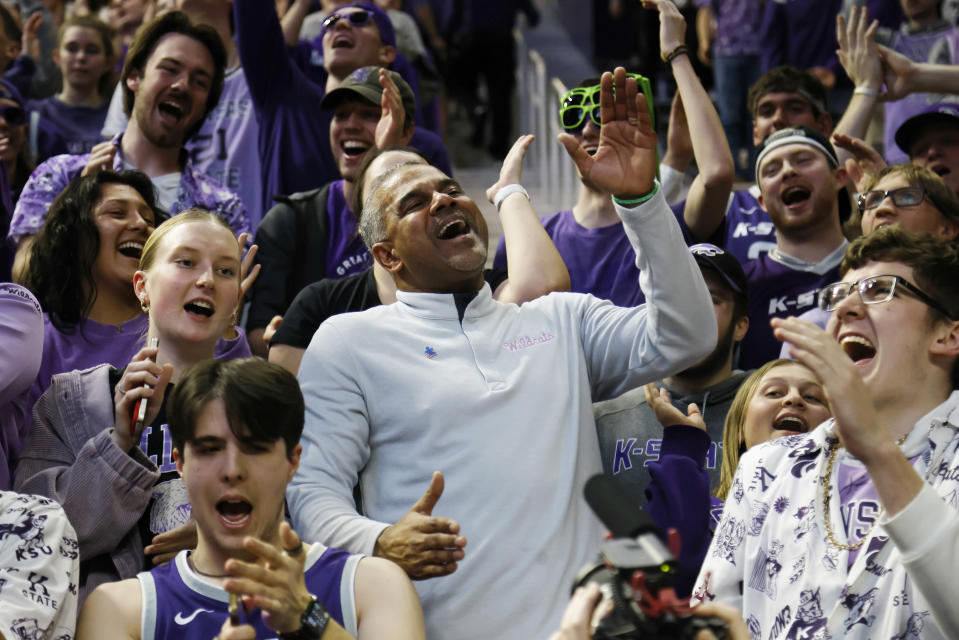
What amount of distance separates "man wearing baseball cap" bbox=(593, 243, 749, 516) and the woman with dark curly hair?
1.15 m

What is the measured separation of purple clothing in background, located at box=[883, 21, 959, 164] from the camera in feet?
22.9

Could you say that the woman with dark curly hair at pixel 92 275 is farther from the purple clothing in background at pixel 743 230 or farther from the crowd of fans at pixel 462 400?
the purple clothing in background at pixel 743 230

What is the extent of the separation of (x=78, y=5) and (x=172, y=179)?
4400mm

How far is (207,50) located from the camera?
537cm

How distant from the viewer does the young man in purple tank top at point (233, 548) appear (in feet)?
9.24

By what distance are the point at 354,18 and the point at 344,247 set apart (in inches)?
59.6

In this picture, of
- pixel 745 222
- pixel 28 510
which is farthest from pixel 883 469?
pixel 745 222

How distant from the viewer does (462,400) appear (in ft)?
10.7

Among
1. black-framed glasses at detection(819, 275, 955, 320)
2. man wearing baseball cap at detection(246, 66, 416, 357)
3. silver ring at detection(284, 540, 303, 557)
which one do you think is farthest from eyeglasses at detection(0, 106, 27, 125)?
black-framed glasses at detection(819, 275, 955, 320)

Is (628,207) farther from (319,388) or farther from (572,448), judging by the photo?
(319,388)

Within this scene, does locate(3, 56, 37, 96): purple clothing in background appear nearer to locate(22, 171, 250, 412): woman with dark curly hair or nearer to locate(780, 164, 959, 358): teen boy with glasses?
locate(22, 171, 250, 412): woman with dark curly hair

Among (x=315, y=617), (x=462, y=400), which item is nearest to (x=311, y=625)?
(x=315, y=617)

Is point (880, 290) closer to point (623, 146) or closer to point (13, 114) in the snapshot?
point (623, 146)

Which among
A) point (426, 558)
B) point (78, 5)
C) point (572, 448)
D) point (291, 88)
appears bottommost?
point (426, 558)
